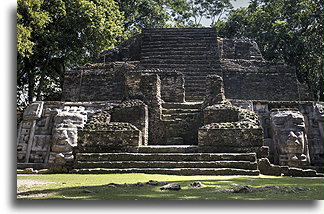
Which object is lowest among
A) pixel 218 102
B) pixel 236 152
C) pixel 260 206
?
pixel 260 206

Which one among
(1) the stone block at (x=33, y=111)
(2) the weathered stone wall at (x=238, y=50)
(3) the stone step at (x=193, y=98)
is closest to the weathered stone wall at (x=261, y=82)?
(3) the stone step at (x=193, y=98)

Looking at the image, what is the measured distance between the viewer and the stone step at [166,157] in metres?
8.36

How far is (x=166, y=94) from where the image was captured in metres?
13.2

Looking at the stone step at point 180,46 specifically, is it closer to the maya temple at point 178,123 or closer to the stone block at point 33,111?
the maya temple at point 178,123

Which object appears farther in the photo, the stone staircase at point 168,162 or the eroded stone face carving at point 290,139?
the eroded stone face carving at point 290,139

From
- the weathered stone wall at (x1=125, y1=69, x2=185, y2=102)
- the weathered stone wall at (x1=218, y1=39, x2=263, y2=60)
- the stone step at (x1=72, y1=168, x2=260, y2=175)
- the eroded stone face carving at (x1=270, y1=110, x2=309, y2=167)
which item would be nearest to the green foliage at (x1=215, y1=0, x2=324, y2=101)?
the weathered stone wall at (x1=218, y1=39, x2=263, y2=60)

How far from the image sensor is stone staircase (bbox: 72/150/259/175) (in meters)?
7.96

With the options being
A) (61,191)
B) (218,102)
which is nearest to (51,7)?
(218,102)

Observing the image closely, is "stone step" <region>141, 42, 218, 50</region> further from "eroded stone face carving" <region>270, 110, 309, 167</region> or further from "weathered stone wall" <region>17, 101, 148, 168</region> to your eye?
"eroded stone face carving" <region>270, 110, 309, 167</region>

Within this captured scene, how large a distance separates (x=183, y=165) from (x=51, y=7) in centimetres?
990

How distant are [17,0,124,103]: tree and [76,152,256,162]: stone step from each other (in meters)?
5.93

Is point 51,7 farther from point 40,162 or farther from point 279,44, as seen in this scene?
point 279,44

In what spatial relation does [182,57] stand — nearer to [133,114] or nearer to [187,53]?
[187,53]

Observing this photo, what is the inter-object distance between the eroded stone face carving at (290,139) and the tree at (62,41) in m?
8.83
